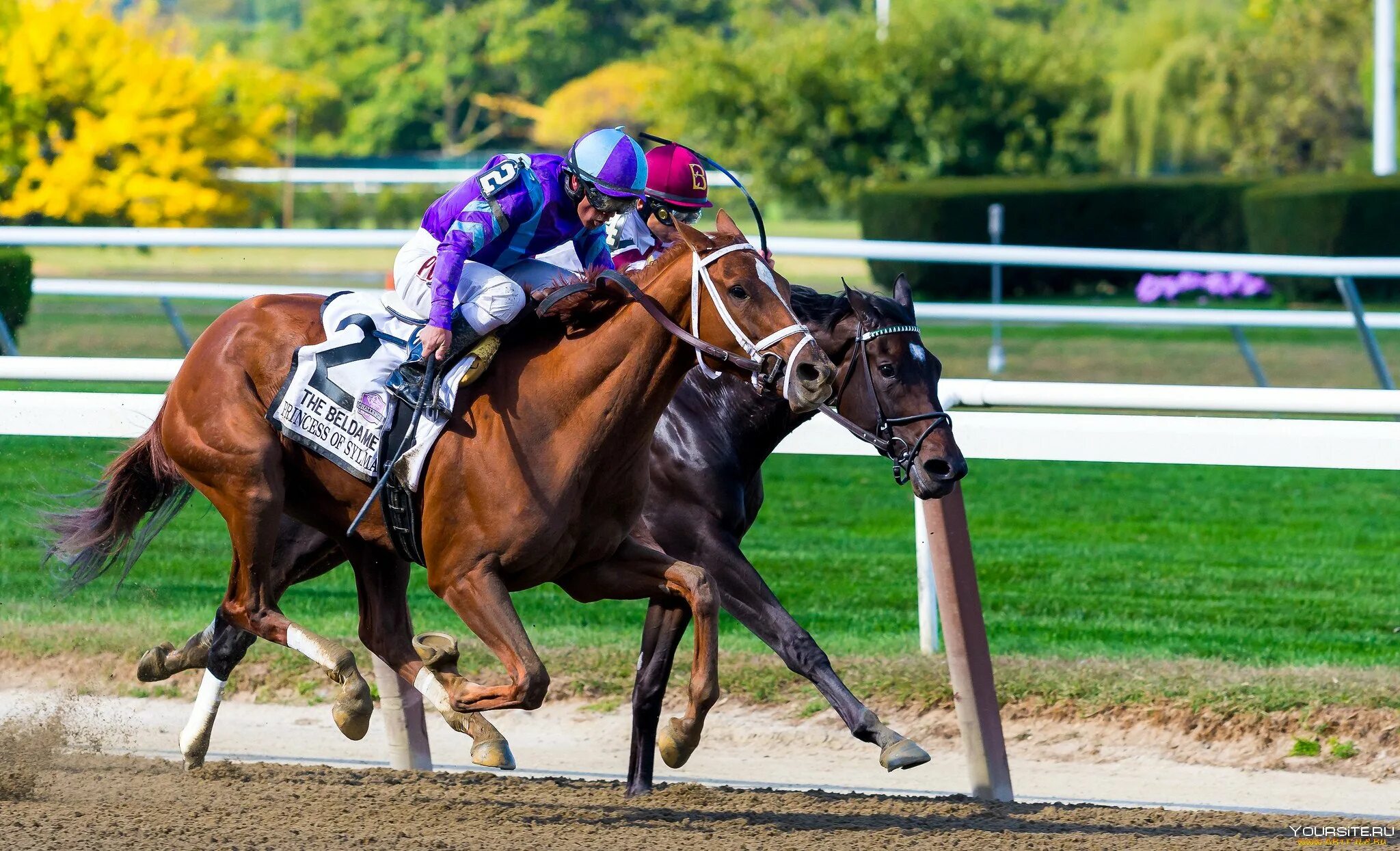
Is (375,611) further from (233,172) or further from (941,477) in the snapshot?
(233,172)

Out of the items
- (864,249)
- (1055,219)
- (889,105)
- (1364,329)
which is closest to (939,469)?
(864,249)

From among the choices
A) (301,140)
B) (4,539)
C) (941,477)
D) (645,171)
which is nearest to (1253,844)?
(941,477)

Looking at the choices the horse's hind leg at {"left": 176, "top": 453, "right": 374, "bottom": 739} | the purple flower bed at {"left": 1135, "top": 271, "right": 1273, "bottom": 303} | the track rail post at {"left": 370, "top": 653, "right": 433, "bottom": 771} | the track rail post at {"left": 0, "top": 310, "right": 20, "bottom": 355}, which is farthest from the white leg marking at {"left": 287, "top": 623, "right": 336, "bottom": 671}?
the purple flower bed at {"left": 1135, "top": 271, "right": 1273, "bottom": 303}

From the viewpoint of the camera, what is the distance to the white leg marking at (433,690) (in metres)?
3.98

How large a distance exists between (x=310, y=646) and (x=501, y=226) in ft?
3.56

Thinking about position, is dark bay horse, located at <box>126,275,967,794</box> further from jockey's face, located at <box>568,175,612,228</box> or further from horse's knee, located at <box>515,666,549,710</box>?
jockey's face, located at <box>568,175,612,228</box>

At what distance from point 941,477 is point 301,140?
44855 millimetres

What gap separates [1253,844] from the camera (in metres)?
3.70

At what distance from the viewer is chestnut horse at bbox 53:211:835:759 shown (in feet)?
12.2

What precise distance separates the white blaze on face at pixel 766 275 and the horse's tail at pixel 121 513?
6.05 ft

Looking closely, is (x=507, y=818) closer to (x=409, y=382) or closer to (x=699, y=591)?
(x=699, y=591)

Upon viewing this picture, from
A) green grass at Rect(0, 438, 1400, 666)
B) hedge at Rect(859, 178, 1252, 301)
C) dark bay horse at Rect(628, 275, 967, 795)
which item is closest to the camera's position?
dark bay horse at Rect(628, 275, 967, 795)

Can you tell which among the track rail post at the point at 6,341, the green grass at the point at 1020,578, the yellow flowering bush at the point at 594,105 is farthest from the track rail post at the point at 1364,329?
the yellow flowering bush at the point at 594,105

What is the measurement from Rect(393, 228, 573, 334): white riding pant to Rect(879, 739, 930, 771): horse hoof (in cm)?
132
